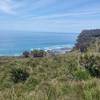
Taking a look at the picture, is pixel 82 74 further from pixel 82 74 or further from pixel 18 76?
pixel 18 76

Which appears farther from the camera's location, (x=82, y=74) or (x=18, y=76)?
(x=18, y=76)

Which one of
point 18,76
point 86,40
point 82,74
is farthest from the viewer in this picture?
point 86,40

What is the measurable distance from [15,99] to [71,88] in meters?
1.18

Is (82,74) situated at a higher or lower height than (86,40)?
higher

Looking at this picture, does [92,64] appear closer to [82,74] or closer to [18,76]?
[82,74]

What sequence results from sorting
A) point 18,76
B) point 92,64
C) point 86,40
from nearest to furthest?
point 92,64 < point 18,76 < point 86,40

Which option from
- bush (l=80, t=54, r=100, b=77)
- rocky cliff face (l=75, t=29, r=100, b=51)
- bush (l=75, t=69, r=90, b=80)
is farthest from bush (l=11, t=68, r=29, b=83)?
Result: rocky cliff face (l=75, t=29, r=100, b=51)

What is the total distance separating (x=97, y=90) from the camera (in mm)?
5051

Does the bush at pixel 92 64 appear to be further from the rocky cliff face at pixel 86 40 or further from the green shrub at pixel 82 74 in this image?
the rocky cliff face at pixel 86 40

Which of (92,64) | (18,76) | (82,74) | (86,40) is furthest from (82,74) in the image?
(86,40)

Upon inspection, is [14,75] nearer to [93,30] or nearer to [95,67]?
Result: [95,67]

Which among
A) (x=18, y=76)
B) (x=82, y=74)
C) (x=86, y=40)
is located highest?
(x=82, y=74)

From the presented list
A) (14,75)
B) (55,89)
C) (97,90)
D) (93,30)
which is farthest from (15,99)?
(93,30)

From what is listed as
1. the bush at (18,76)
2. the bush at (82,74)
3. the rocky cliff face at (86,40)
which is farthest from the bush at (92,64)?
the rocky cliff face at (86,40)
